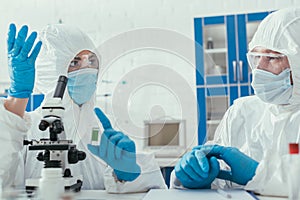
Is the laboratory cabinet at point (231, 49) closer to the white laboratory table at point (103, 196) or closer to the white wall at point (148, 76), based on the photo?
the white wall at point (148, 76)

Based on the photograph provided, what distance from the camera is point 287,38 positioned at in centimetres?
139

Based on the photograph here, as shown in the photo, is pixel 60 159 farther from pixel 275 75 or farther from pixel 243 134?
pixel 275 75

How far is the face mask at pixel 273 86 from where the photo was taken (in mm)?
1408

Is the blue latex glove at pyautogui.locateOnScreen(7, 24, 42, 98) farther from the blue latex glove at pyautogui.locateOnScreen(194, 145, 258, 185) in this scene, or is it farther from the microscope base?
→ the blue latex glove at pyautogui.locateOnScreen(194, 145, 258, 185)

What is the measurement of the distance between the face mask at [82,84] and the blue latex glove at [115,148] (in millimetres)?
294

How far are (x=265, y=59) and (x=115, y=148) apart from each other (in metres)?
0.77

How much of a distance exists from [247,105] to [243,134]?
142mm

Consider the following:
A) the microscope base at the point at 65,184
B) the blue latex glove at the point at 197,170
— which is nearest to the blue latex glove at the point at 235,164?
the blue latex glove at the point at 197,170

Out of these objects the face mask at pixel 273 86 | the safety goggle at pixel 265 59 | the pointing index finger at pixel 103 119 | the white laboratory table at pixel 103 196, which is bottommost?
the white laboratory table at pixel 103 196

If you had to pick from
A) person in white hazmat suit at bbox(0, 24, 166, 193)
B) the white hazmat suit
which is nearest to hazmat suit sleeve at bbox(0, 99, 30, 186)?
person in white hazmat suit at bbox(0, 24, 166, 193)

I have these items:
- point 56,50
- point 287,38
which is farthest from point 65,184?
point 287,38

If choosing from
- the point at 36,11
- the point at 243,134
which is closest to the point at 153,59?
the point at 243,134

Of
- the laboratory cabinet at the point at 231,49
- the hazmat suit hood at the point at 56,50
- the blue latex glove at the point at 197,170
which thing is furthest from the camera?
the laboratory cabinet at the point at 231,49

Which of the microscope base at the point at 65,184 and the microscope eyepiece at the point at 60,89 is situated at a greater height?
the microscope eyepiece at the point at 60,89
